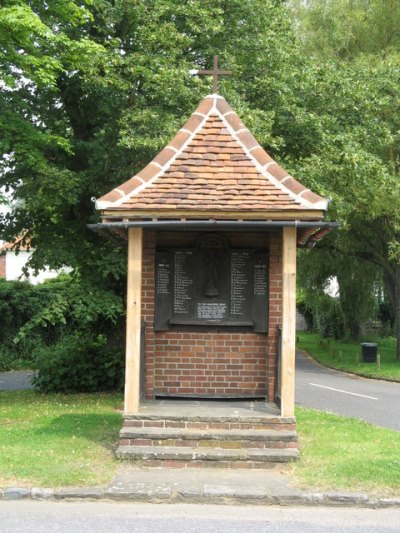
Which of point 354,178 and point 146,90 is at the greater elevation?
point 146,90

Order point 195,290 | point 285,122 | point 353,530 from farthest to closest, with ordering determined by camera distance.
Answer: point 285,122
point 195,290
point 353,530

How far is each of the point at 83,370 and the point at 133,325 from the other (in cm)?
829

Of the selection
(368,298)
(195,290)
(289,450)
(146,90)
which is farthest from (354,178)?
(368,298)

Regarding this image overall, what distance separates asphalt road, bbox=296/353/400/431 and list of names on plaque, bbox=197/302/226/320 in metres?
4.34

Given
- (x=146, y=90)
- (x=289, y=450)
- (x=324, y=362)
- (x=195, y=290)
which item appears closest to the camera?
(x=289, y=450)

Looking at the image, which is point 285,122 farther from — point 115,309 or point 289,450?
point 289,450

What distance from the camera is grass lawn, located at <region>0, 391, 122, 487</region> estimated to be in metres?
8.02

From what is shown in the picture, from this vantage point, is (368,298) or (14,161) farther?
(368,298)

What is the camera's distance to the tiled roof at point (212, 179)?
9.16 metres

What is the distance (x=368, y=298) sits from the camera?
3481 centimetres

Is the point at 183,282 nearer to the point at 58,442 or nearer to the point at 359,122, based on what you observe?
the point at 58,442

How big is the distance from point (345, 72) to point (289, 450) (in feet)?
35.7

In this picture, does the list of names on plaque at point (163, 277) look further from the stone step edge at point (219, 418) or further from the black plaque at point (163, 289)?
the stone step edge at point (219, 418)

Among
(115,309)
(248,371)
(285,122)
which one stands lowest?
(248,371)
